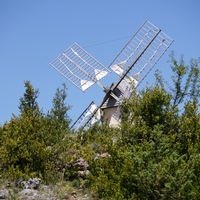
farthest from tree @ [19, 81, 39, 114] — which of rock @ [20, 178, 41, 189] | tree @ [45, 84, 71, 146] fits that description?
rock @ [20, 178, 41, 189]

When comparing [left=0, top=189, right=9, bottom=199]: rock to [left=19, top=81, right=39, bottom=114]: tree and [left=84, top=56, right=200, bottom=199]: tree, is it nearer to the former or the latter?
[left=84, top=56, right=200, bottom=199]: tree

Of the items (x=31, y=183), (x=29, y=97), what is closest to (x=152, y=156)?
(x=31, y=183)

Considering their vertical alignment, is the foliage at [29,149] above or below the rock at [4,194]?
above

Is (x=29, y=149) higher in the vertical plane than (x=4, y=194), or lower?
higher

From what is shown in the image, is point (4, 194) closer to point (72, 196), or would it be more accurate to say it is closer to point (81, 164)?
point (72, 196)

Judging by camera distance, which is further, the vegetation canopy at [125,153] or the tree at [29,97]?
A: the tree at [29,97]

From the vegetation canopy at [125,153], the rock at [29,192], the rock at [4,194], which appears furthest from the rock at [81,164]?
the rock at [4,194]

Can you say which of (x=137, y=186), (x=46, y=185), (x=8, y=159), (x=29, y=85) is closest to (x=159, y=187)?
(x=137, y=186)

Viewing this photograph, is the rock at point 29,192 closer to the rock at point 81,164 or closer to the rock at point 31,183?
the rock at point 31,183

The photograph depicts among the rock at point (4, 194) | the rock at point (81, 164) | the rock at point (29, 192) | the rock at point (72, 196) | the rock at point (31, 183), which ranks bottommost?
the rock at point (4, 194)

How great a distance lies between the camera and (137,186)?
14.2 m

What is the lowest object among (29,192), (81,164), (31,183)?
(29,192)

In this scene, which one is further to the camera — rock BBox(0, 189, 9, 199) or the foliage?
the foliage

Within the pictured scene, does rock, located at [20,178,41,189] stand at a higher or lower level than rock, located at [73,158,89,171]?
lower
